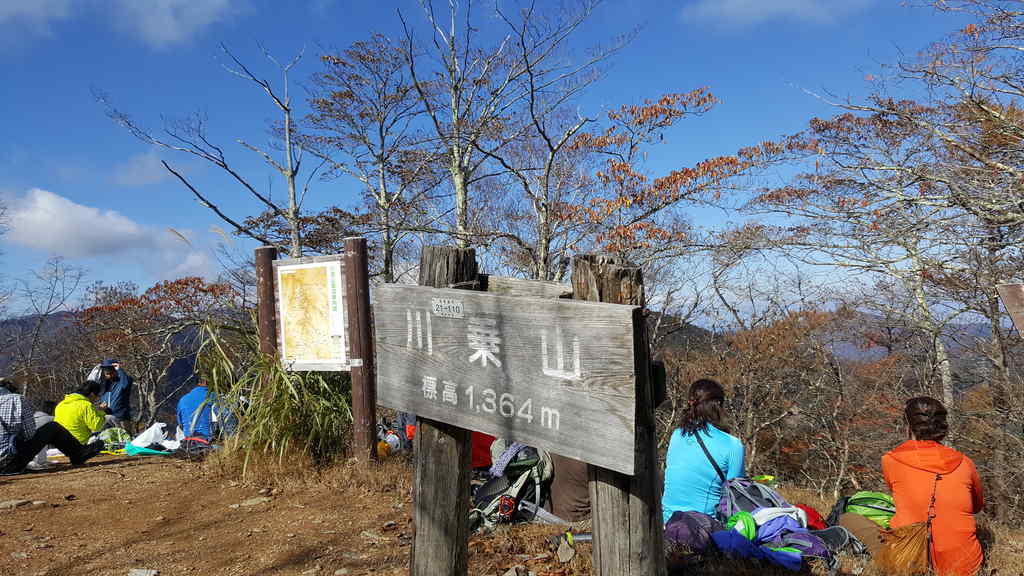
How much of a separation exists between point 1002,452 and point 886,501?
6.10 metres

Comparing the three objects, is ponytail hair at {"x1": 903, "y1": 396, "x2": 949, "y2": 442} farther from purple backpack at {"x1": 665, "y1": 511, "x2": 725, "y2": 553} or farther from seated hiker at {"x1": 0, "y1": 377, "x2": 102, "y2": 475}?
seated hiker at {"x1": 0, "y1": 377, "x2": 102, "y2": 475}

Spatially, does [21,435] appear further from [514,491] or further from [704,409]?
[704,409]

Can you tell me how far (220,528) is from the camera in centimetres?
378

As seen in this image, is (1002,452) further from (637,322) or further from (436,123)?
(436,123)

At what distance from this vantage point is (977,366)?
9.48m

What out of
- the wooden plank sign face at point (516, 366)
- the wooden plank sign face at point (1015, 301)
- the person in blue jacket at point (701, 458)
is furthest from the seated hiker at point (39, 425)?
the wooden plank sign face at point (1015, 301)

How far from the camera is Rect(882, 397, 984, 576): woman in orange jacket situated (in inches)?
119

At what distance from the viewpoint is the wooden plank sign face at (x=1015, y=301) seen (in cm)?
328

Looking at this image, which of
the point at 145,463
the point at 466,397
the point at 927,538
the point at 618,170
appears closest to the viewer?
the point at 466,397

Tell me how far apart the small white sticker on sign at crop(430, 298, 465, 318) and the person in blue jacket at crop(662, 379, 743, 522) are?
203 centimetres

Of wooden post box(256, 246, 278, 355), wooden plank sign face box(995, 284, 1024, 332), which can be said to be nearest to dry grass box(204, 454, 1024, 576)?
wooden post box(256, 246, 278, 355)

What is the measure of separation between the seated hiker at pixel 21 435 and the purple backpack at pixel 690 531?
552 cm

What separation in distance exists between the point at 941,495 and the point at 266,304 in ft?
15.9

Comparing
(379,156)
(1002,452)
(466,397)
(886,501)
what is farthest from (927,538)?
(379,156)
